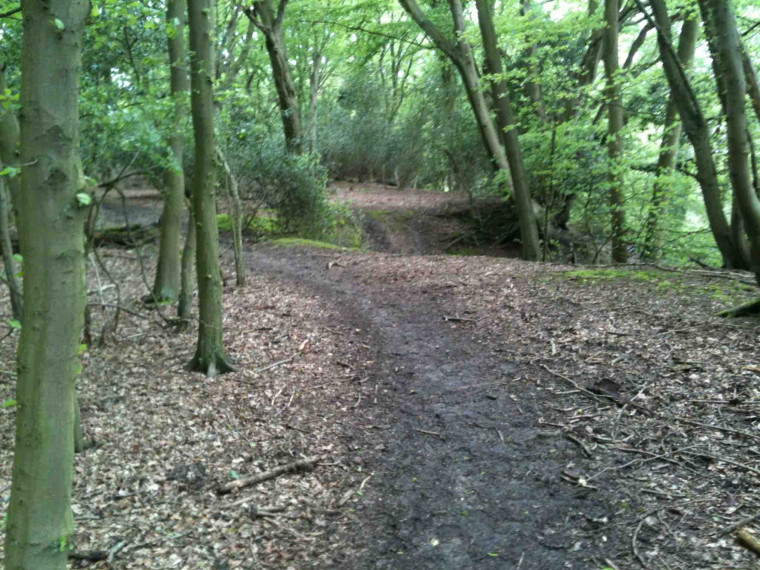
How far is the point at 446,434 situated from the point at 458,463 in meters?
0.51

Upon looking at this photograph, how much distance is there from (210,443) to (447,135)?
55.3 feet

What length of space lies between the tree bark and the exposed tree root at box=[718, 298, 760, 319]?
12.7 metres

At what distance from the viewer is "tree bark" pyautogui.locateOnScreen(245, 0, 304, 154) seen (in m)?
16.2

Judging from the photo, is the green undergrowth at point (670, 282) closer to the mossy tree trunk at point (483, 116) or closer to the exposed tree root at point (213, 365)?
the mossy tree trunk at point (483, 116)

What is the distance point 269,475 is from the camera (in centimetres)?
515

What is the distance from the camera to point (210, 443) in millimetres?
5762

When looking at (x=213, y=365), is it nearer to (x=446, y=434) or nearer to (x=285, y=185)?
(x=446, y=434)

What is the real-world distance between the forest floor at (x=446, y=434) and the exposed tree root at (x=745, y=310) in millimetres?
154

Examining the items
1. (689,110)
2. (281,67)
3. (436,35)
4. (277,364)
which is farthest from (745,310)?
(281,67)

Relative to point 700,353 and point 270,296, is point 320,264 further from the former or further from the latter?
point 700,353

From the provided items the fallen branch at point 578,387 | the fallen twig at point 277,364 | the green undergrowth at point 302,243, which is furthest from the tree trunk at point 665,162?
the fallen twig at point 277,364

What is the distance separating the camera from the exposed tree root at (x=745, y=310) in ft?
21.5

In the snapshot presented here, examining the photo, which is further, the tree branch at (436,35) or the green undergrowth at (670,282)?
the tree branch at (436,35)

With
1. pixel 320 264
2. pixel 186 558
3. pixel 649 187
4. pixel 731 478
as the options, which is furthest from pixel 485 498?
pixel 649 187
